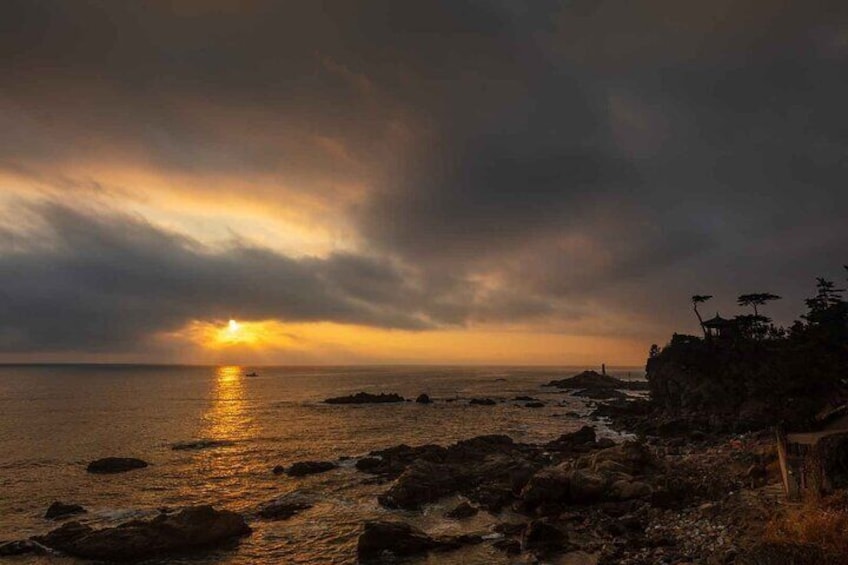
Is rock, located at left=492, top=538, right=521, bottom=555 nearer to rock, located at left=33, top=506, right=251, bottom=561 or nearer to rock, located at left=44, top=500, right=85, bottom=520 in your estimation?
rock, located at left=33, top=506, right=251, bottom=561

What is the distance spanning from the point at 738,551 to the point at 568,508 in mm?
11733

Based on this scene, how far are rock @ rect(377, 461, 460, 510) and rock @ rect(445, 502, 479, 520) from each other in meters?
3.12

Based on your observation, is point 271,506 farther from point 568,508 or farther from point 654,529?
point 654,529

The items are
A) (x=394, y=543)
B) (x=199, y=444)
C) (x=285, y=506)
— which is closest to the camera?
(x=394, y=543)

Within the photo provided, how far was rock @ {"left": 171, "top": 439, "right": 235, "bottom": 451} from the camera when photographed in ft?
187

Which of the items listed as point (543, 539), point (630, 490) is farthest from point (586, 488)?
point (543, 539)

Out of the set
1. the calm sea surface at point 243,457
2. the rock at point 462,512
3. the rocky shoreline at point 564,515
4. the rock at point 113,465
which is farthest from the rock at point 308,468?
the rock at point 462,512

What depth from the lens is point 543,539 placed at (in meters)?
24.3

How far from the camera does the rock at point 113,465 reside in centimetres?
4466

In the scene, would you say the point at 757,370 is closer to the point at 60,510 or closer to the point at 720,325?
the point at 720,325

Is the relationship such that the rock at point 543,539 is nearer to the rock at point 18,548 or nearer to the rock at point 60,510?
the rock at point 18,548

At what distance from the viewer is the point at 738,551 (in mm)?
18766

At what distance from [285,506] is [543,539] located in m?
18.0

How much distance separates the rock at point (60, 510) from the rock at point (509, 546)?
1117 inches
